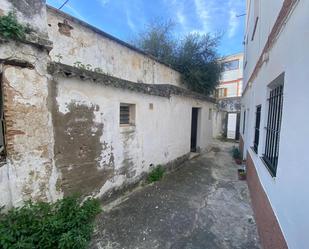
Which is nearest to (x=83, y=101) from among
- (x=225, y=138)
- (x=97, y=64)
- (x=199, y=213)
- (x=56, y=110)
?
(x=56, y=110)

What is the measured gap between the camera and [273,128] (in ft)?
9.21

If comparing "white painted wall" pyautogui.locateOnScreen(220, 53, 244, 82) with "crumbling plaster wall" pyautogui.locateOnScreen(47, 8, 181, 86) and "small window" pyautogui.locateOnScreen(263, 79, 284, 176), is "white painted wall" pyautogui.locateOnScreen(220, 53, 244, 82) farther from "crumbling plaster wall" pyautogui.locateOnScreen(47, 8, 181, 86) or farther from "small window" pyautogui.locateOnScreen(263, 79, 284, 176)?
"small window" pyautogui.locateOnScreen(263, 79, 284, 176)

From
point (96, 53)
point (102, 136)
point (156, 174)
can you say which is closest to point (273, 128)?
point (102, 136)

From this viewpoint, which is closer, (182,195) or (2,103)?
(2,103)

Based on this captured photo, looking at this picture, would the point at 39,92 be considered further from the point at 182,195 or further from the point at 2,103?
the point at 182,195

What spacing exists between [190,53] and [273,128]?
8.22m

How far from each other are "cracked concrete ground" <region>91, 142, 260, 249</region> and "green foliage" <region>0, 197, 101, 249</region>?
473 millimetres

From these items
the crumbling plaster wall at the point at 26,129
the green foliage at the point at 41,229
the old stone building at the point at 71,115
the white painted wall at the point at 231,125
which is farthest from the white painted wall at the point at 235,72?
the green foliage at the point at 41,229

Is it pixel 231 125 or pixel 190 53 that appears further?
pixel 231 125

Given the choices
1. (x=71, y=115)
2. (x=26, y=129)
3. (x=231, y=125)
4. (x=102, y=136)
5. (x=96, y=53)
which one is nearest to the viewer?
(x=26, y=129)

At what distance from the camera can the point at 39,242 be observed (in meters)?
2.27

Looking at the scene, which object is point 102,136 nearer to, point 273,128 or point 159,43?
point 273,128

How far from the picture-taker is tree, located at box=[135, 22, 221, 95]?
9961 millimetres

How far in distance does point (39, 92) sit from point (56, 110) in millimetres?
365
